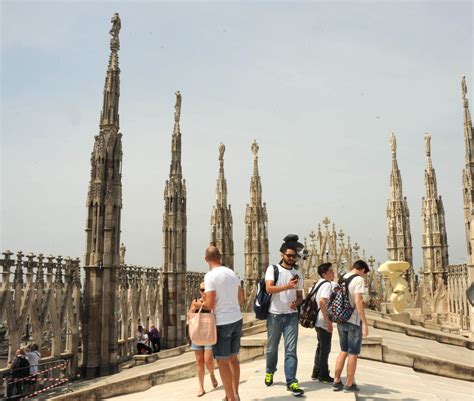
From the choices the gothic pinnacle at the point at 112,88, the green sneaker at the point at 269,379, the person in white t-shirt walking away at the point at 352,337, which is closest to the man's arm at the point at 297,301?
the person in white t-shirt walking away at the point at 352,337

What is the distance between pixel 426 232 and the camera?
29047mm

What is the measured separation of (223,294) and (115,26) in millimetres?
13791

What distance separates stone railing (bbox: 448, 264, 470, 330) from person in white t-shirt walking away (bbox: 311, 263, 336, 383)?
20.2 m

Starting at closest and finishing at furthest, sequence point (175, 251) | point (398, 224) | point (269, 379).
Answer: point (269, 379) → point (175, 251) → point (398, 224)

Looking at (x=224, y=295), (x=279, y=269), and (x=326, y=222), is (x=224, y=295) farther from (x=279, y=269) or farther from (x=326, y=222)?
(x=326, y=222)

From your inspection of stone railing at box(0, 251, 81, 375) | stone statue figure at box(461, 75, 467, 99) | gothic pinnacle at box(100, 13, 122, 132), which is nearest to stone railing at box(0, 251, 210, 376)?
stone railing at box(0, 251, 81, 375)

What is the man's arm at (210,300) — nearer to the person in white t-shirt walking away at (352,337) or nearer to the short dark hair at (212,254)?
the short dark hair at (212,254)

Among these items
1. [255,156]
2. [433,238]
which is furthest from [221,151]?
[433,238]

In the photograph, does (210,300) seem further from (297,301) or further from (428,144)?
(428,144)

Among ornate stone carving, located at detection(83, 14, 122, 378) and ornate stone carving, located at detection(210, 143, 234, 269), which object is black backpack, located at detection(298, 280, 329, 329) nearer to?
ornate stone carving, located at detection(83, 14, 122, 378)

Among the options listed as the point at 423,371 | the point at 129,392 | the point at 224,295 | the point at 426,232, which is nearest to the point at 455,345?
the point at 423,371

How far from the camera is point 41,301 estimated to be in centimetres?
1269

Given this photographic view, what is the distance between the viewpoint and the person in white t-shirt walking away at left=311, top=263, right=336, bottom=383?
571 centimetres

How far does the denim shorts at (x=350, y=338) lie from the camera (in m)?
5.45
